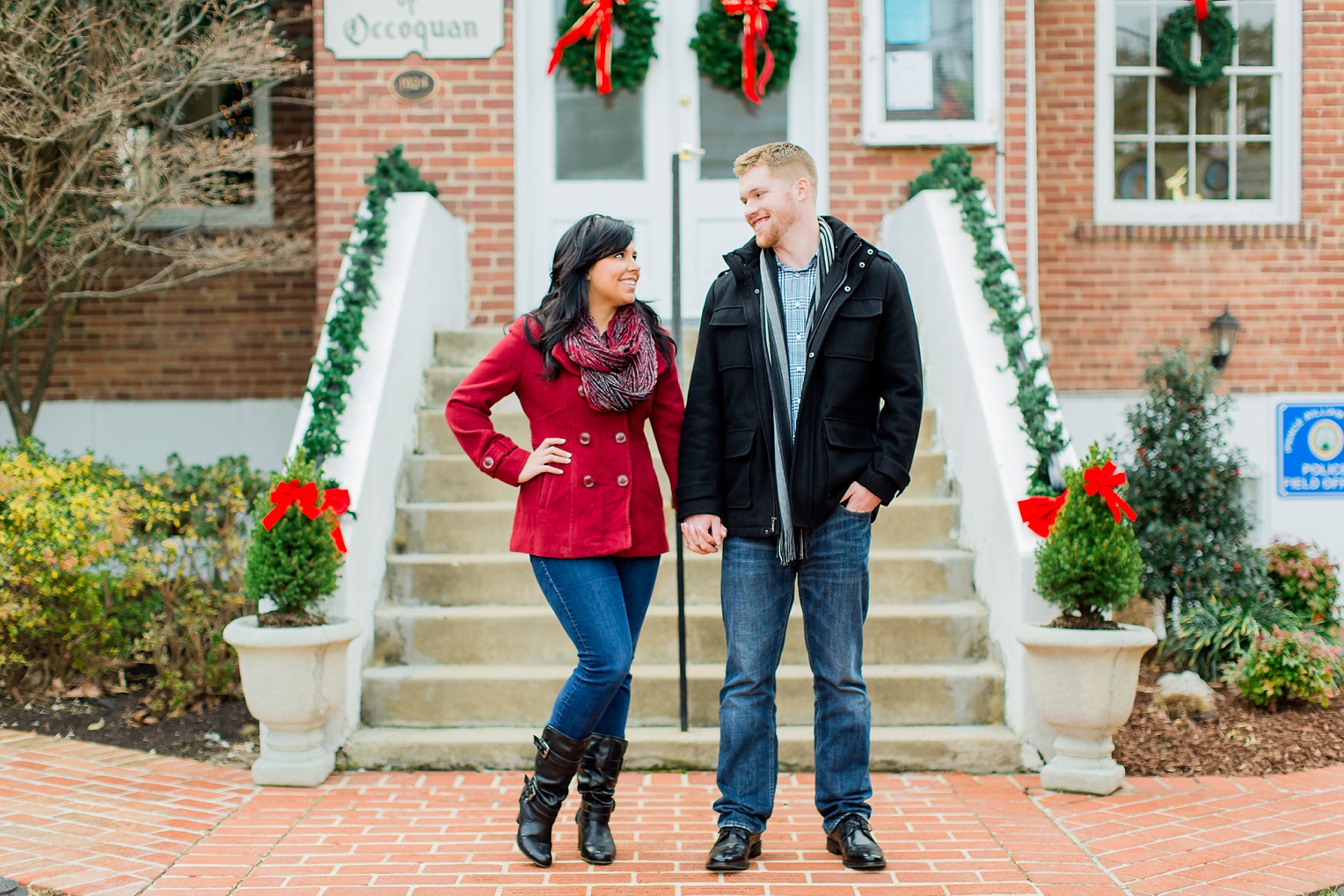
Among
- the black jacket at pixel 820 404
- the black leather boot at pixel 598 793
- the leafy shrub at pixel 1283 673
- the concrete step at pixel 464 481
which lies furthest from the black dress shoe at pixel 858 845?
the leafy shrub at pixel 1283 673

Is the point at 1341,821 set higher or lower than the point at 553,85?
lower

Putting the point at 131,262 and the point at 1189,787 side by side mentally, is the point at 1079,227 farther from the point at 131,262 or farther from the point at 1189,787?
the point at 131,262

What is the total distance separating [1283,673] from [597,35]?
15.8 ft

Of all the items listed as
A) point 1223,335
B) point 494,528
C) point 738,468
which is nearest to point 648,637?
point 494,528

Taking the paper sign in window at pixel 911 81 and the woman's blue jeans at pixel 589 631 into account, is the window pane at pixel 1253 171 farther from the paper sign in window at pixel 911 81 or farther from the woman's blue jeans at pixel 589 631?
the woman's blue jeans at pixel 589 631

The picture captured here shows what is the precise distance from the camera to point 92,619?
5062 mm

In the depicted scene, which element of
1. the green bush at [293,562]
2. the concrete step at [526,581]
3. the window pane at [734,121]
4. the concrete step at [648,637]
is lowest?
the concrete step at [648,637]

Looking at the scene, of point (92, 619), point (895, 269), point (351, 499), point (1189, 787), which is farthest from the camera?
point (92, 619)

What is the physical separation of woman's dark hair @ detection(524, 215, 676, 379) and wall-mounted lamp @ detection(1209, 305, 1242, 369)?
5.19m

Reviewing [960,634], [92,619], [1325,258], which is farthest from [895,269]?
[1325,258]

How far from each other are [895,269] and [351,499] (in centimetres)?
225

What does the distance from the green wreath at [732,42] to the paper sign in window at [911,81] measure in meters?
0.60

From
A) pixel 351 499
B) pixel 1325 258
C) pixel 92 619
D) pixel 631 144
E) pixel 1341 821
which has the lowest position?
pixel 1341 821

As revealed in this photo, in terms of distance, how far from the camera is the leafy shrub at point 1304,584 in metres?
5.76
